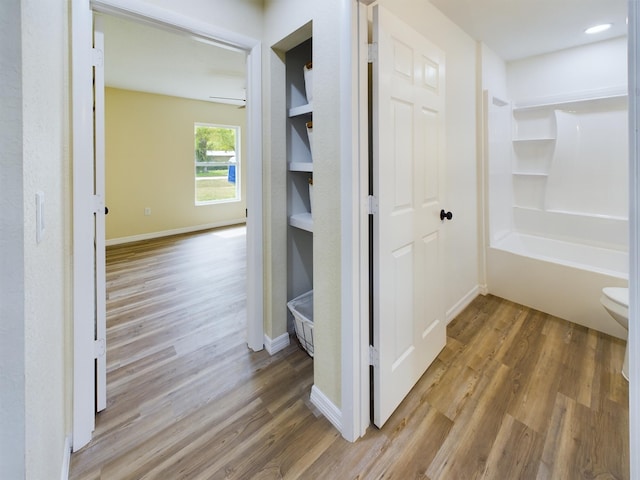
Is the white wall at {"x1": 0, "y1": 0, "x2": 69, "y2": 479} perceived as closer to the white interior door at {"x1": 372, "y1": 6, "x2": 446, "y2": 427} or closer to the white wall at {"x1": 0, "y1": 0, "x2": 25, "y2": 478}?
the white wall at {"x1": 0, "y1": 0, "x2": 25, "y2": 478}

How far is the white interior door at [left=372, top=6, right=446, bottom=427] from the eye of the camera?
4.81 feet

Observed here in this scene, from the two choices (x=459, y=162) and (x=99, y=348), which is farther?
(x=459, y=162)

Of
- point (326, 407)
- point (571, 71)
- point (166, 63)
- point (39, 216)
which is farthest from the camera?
point (166, 63)

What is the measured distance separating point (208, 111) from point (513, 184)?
537 cm

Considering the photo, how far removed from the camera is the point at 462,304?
9.33ft

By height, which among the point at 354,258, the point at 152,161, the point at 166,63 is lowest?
the point at 354,258

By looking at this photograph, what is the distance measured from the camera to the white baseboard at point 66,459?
4.13 ft

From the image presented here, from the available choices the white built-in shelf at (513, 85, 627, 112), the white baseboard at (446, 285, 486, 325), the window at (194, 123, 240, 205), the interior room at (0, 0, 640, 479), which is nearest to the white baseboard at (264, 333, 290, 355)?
the interior room at (0, 0, 640, 479)

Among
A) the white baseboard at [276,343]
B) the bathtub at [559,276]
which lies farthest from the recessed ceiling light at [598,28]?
the white baseboard at [276,343]

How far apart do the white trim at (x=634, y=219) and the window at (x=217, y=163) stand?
20.8ft

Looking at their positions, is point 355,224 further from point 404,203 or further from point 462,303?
point 462,303

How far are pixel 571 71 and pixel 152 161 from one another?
5.96 meters

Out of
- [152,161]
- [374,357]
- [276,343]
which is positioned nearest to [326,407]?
[374,357]

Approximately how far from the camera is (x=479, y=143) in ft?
9.68
